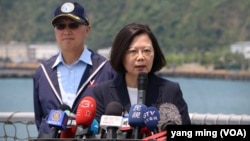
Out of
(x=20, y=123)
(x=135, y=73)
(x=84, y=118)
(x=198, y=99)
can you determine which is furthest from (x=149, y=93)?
(x=198, y=99)

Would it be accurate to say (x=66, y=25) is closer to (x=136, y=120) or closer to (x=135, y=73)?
(x=135, y=73)

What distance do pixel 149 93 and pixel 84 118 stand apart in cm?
63

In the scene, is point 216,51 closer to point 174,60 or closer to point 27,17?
point 174,60

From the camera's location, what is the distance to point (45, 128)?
4.21m

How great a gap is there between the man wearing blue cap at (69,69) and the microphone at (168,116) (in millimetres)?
660

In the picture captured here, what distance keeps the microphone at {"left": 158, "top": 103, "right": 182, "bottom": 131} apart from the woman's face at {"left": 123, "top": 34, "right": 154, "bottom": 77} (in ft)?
0.70

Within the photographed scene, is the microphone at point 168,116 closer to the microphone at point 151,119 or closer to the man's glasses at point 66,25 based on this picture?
the microphone at point 151,119

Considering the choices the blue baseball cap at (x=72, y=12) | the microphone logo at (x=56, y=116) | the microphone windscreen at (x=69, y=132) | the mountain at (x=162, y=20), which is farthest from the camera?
the mountain at (x=162, y=20)

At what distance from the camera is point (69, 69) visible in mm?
4660

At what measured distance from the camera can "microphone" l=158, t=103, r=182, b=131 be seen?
362 centimetres

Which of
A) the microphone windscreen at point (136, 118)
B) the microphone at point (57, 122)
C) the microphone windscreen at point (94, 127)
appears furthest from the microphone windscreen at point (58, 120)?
the microphone windscreen at point (136, 118)

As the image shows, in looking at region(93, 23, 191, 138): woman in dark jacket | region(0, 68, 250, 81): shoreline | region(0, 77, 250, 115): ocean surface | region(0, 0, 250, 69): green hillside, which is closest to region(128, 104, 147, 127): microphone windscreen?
region(93, 23, 191, 138): woman in dark jacket

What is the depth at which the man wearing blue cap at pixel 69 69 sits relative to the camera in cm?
448

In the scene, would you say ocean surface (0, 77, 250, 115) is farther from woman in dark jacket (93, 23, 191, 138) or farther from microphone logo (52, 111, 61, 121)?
microphone logo (52, 111, 61, 121)
